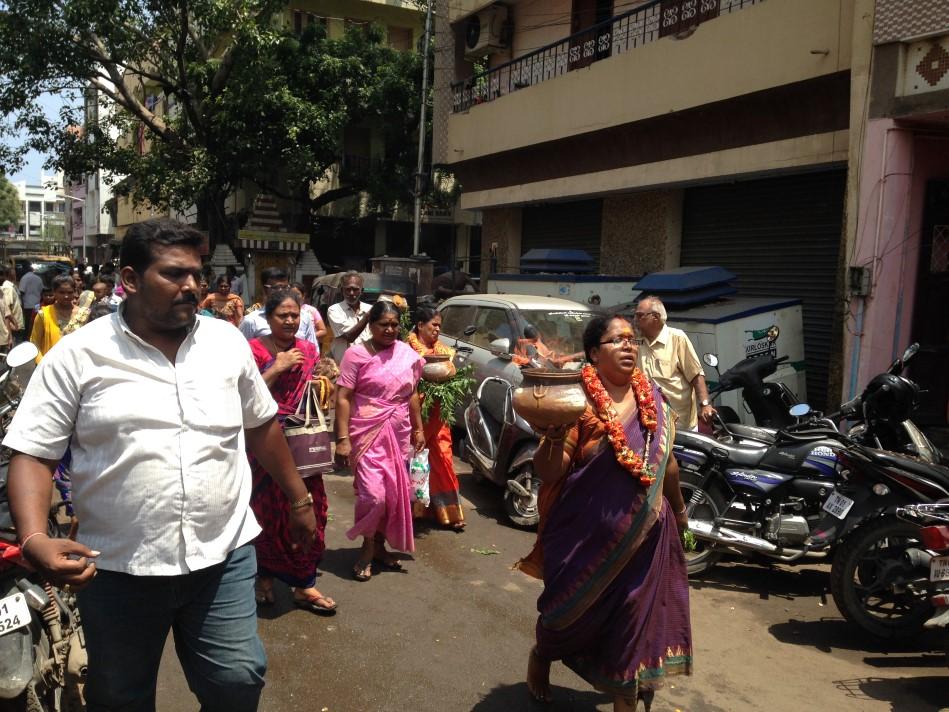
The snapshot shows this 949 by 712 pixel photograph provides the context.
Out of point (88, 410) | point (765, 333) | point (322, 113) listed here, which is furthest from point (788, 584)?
point (322, 113)

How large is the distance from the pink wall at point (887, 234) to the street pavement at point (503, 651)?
330cm

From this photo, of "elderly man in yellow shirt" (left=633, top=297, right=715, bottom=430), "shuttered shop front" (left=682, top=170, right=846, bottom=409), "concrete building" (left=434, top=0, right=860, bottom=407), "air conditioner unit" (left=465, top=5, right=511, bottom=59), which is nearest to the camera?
"elderly man in yellow shirt" (left=633, top=297, right=715, bottom=430)

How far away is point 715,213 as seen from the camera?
1140cm

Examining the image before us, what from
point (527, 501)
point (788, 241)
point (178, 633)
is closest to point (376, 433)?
point (527, 501)

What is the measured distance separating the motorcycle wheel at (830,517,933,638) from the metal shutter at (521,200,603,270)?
9833mm

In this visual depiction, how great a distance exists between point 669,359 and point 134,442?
14.1 ft

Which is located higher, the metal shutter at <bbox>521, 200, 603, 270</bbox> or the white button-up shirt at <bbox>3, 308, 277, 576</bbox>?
the metal shutter at <bbox>521, 200, 603, 270</bbox>

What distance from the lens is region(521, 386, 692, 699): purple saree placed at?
3.06 meters

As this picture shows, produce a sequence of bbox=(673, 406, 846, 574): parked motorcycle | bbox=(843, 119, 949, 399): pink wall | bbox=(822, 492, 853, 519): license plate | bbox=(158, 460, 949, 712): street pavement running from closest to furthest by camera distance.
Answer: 1. bbox=(158, 460, 949, 712): street pavement
2. bbox=(822, 492, 853, 519): license plate
3. bbox=(673, 406, 846, 574): parked motorcycle
4. bbox=(843, 119, 949, 399): pink wall

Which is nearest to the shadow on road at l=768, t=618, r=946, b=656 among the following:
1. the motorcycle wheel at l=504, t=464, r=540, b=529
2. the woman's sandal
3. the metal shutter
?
the motorcycle wheel at l=504, t=464, r=540, b=529

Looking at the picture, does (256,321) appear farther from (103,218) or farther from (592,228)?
(103,218)

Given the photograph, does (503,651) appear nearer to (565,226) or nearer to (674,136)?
(674,136)

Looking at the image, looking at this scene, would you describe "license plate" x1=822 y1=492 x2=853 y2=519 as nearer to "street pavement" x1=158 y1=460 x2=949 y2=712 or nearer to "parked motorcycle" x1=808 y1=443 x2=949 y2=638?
"parked motorcycle" x1=808 y1=443 x2=949 y2=638

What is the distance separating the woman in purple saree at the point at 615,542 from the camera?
3066 millimetres
